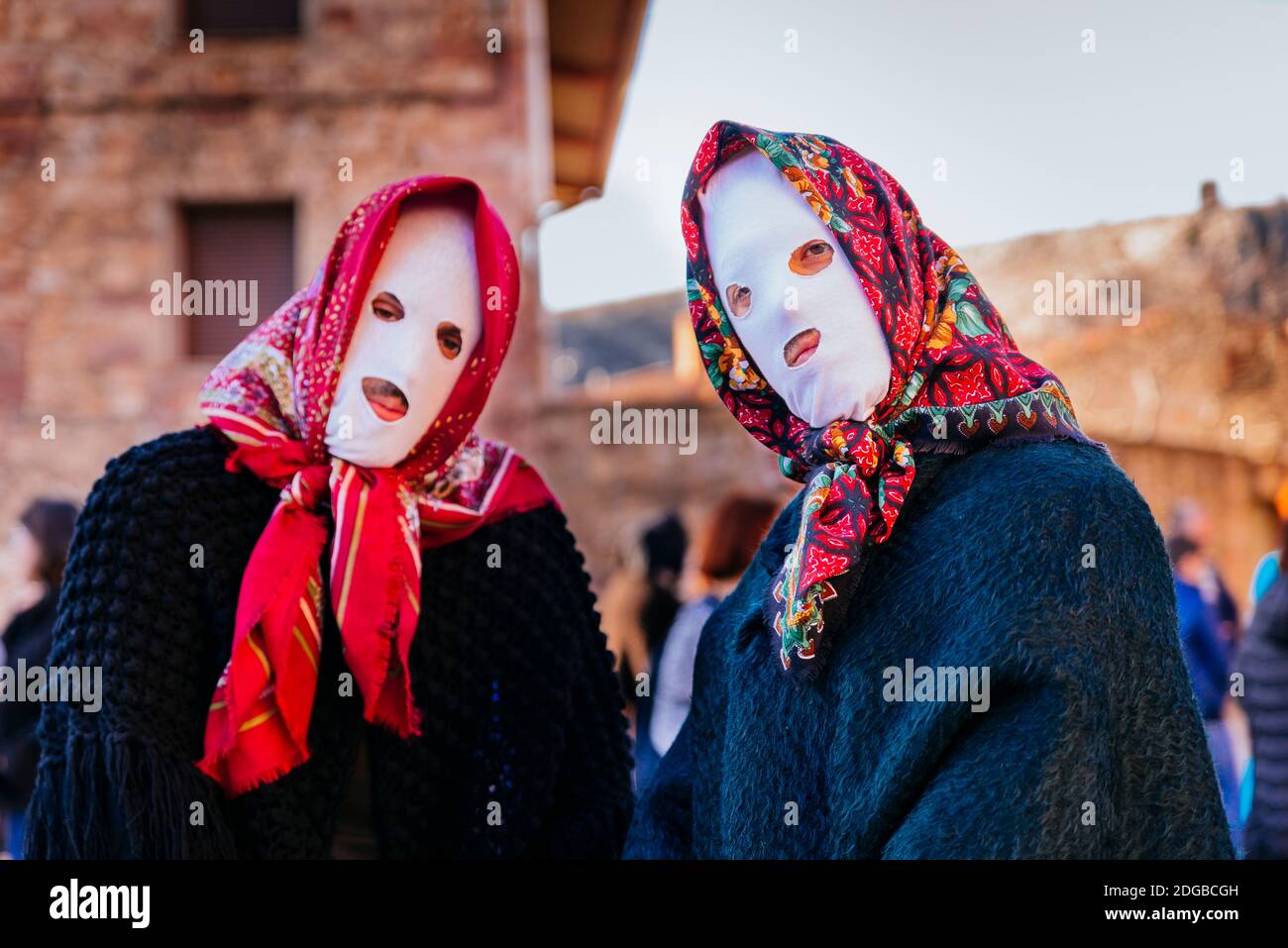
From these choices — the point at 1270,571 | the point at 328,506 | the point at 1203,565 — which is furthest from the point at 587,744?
the point at 1203,565

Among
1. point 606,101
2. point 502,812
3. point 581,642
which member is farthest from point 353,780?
point 606,101

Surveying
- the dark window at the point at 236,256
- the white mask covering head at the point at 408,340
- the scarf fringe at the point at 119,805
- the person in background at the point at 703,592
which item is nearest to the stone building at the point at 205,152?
the dark window at the point at 236,256

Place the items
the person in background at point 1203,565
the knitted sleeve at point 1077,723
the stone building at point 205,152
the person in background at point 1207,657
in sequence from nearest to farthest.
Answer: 1. the knitted sleeve at point 1077,723
2. the person in background at point 1207,657
3. the person in background at point 1203,565
4. the stone building at point 205,152

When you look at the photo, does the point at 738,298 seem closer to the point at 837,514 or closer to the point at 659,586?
the point at 837,514

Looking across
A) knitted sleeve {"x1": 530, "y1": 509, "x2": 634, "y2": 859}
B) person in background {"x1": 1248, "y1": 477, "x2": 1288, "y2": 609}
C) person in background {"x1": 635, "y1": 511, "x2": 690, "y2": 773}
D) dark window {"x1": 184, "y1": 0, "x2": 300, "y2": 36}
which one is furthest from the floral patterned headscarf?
dark window {"x1": 184, "y1": 0, "x2": 300, "y2": 36}

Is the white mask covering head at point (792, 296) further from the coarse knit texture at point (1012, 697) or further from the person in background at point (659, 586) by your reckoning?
the person in background at point (659, 586)

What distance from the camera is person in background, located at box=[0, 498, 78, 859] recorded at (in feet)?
13.5

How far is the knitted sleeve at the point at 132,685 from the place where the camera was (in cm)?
236

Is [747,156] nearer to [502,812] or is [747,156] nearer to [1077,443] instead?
[1077,443]

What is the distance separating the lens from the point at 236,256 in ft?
34.6

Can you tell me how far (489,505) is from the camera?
2822mm

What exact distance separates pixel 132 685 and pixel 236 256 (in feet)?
28.6

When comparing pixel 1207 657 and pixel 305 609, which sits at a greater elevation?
pixel 305 609

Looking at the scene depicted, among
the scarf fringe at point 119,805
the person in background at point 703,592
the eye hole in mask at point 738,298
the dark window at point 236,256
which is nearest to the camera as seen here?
the eye hole in mask at point 738,298
